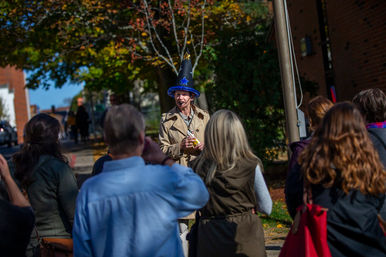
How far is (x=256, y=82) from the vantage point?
1032cm

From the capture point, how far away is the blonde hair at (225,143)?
3.41 meters

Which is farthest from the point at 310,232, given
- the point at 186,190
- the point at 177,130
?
the point at 177,130

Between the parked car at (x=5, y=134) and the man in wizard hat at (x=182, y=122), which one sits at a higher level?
the parked car at (x=5, y=134)

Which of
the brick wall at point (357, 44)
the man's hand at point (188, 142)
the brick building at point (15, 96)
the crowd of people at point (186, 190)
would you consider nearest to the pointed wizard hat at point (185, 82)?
the man's hand at point (188, 142)

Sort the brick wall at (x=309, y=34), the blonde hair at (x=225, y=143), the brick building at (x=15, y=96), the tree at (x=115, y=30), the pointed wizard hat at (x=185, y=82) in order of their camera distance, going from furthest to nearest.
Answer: the brick building at (x=15, y=96) < the brick wall at (x=309, y=34) < the tree at (x=115, y=30) < the pointed wizard hat at (x=185, y=82) < the blonde hair at (x=225, y=143)

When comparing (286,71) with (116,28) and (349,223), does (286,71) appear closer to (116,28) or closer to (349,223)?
(349,223)

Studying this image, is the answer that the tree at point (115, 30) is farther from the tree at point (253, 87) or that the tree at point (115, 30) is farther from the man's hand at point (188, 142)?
the man's hand at point (188, 142)

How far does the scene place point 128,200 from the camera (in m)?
2.65

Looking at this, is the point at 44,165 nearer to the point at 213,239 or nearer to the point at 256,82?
the point at 213,239

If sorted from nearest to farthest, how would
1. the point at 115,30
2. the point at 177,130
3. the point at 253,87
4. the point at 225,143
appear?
the point at 225,143
the point at 177,130
the point at 253,87
the point at 115,30

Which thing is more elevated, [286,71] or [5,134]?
[5,134]

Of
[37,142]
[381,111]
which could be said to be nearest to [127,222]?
[37,142]

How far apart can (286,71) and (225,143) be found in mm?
3098

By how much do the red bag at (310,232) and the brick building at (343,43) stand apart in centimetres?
782
